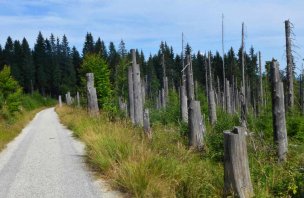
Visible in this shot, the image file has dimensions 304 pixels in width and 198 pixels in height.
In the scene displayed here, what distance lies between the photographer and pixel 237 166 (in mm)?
5586

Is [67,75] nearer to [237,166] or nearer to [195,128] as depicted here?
[195,128]

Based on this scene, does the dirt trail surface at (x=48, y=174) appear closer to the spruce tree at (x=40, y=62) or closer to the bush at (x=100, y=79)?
the bush at (x=100, y=79)

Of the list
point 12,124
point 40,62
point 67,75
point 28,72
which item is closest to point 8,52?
point 40,62

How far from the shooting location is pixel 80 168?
971 centimetres

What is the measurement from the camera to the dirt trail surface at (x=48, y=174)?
7566 millimetres

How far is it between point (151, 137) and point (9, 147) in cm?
676

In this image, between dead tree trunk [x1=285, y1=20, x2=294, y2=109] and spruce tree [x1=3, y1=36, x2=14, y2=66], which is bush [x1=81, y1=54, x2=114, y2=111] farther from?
spruce tree [x1=3, y1=36, x2=14, y2=66]

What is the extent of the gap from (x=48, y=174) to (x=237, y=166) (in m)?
5.03

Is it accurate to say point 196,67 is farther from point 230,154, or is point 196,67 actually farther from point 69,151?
point 230,154

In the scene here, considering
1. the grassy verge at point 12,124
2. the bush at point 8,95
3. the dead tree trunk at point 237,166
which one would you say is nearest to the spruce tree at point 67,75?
the grassy verge at point 12,124

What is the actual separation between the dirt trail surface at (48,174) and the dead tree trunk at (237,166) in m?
2.21

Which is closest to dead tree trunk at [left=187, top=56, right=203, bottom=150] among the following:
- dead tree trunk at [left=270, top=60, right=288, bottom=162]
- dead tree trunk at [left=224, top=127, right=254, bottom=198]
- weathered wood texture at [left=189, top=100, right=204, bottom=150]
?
weathered wood texture at [left=189, top=100, right=204, bottom=150]

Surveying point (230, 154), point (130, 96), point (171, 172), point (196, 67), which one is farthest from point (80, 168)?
point (196, 67)

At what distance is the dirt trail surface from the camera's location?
7.57m
